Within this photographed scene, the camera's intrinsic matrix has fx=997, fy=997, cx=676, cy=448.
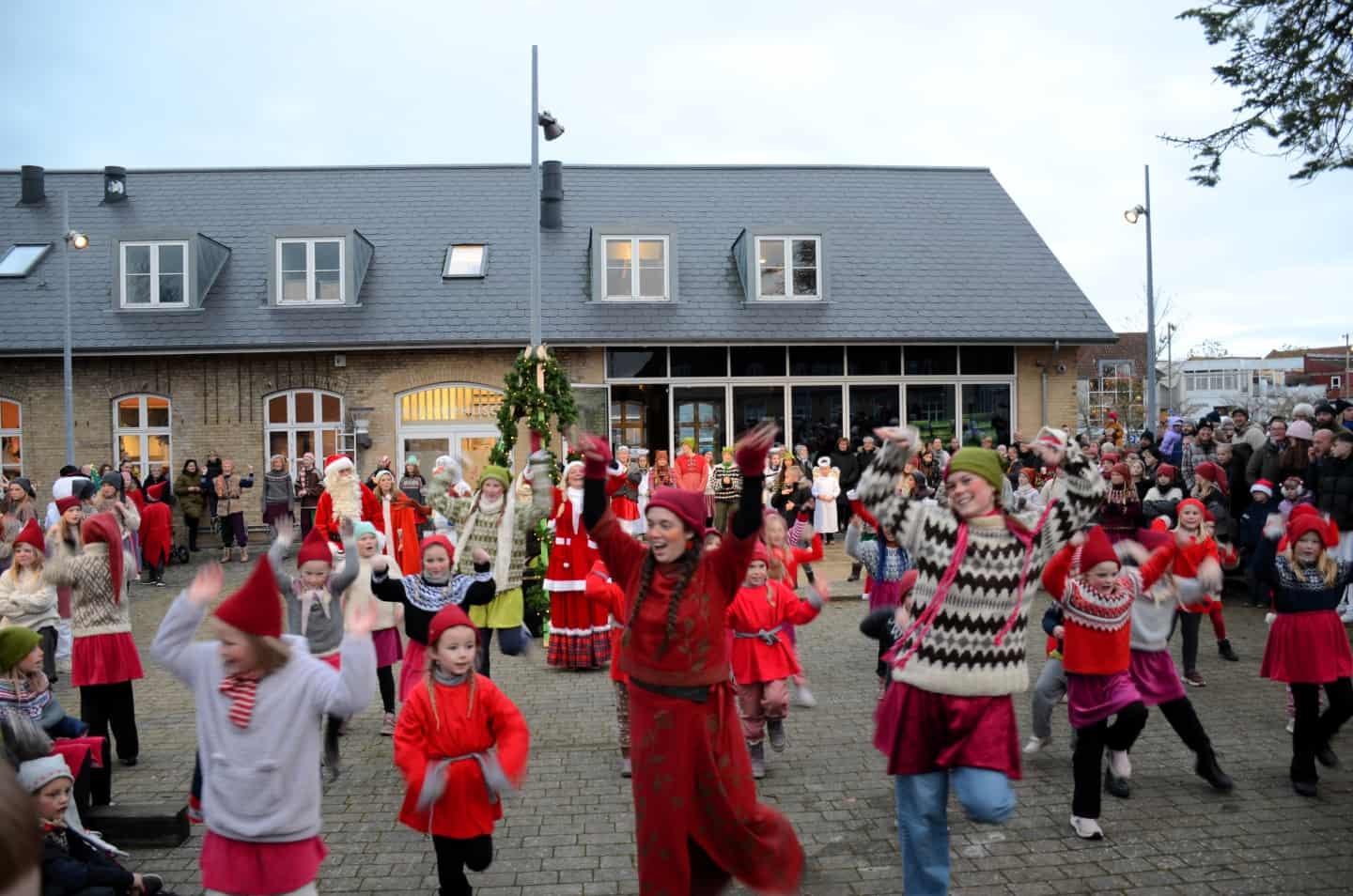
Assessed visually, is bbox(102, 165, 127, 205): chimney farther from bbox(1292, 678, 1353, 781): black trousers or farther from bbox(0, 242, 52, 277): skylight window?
bbox(1292, 678, 1353, 781): black trousers

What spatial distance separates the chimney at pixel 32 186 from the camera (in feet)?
76.6

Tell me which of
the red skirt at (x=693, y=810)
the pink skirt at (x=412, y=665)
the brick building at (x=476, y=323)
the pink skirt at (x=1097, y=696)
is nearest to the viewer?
the red skirt at (x=693, y=810)

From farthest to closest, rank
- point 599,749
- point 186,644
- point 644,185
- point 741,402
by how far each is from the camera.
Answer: point 644,185 → point 741,402 → point 599,749 → point 186,644

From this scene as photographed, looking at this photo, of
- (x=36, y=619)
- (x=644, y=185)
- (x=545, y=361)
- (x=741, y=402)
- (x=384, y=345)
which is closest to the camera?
(x=36, y=619)

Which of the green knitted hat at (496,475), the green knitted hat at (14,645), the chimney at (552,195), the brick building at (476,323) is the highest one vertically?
the chimney at (552,195)

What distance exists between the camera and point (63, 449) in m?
20.3

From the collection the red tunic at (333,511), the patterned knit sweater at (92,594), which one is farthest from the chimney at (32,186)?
the patterned knit sweater at (92,594)

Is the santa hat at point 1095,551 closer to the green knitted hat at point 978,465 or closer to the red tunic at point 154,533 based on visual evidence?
the green knitted hat at point 978,465

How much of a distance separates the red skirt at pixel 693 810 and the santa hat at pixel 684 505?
71 centimetres

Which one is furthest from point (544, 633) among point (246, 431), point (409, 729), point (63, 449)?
point (63, 449)

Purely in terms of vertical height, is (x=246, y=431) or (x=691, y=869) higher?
(x=246, y=431)

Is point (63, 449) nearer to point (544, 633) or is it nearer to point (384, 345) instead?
point (384, 345)

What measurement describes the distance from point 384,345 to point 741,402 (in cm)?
746

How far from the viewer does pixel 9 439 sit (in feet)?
67.1
